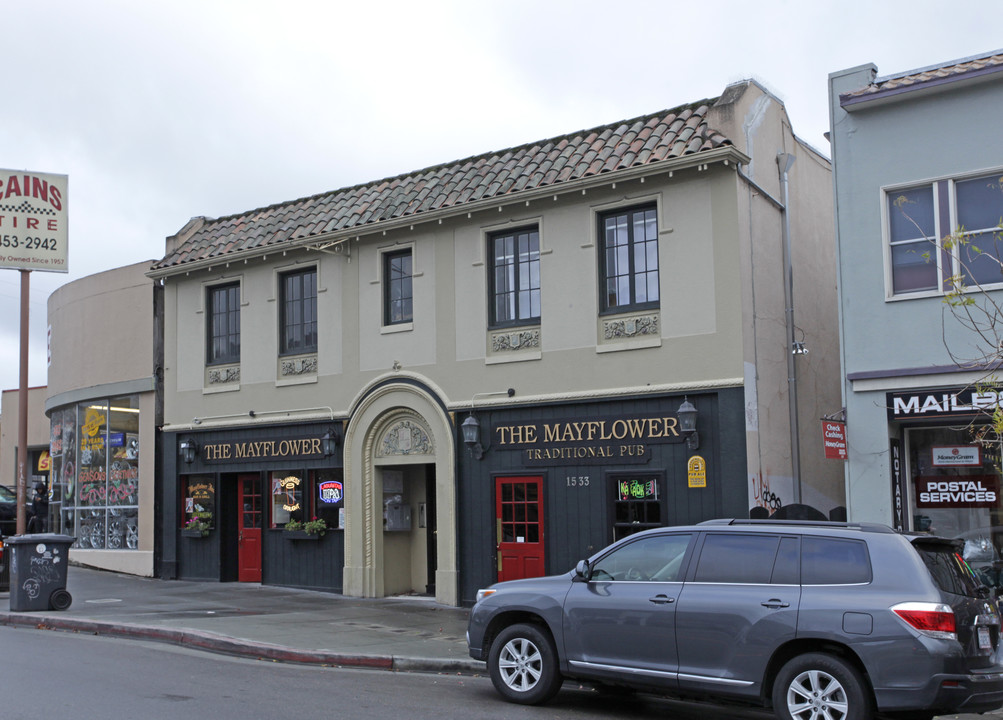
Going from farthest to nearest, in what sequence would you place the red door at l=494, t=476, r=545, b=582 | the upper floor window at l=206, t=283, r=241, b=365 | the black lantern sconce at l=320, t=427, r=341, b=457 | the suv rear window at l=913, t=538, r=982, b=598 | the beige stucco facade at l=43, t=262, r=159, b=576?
the beige stucco facade at l=43, t=262, r=159, b=576, the upper floor window at l=206, t=283, r=241, b=365, the black lantern sconce at l=320, t=427, r=341, b=457, the red door at l=494, t=476, r=545, b=582, the suv rear window at l=913, t=538, r=982, b=598

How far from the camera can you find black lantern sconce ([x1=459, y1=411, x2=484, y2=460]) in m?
16.5

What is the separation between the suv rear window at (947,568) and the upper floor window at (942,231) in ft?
17.3

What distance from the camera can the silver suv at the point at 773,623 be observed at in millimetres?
7344

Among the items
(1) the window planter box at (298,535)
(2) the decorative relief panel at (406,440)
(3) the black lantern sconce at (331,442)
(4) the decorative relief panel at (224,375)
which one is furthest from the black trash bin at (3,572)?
(2) the decorative relief panel at (406,440)

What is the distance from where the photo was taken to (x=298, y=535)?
1883 cm

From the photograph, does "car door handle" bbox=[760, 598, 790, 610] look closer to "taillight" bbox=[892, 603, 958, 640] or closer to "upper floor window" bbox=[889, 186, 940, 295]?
"taillight" bbox=[892, 603, 958, 640]

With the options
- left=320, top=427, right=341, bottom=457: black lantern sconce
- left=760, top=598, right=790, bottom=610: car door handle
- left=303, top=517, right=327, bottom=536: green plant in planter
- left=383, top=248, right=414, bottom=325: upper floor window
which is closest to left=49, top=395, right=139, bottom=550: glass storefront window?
left=303, top=517, right=327, bottom=536: green plant in planter

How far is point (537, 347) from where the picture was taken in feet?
53.1

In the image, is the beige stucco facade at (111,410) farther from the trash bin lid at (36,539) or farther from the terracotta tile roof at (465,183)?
the trash bin lid at (36,539)

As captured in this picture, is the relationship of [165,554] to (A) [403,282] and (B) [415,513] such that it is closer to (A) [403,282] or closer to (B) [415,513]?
(B) [415,513]

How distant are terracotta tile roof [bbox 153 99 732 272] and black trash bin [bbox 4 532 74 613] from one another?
6.76 metres

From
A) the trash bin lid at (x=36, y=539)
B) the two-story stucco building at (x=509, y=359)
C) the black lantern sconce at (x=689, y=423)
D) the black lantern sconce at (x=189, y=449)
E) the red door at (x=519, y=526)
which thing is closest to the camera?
the black lantern sconce at (x=689, y=423)

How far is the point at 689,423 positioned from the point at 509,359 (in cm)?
341

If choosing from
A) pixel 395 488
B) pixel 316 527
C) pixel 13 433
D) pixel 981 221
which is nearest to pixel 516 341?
pixel 395 488
